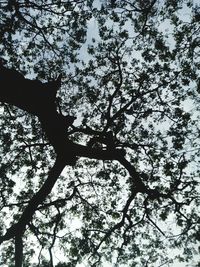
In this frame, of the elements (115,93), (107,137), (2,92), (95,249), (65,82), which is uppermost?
(65,82)

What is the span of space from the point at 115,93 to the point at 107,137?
103 inches

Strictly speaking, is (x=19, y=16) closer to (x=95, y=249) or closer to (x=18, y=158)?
(x=18, y=158)

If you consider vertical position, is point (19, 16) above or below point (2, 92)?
above

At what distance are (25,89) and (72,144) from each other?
2887mm

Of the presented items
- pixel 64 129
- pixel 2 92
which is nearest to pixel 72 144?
pixel 64 129

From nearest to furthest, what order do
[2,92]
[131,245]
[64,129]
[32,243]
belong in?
1. [2,92]
2. [64,129]
3. [131,245]
4. [32,243]

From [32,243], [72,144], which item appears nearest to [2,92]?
[72,144]

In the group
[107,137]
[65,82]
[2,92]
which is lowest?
[2,92]

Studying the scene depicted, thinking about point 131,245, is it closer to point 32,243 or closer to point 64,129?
point 32,243

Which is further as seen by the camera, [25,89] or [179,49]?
[179,49]

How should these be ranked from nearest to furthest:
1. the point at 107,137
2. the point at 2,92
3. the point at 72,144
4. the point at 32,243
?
the point at 2,92 < the point at 72,144 < the point at 107,137 < the point at 32,243

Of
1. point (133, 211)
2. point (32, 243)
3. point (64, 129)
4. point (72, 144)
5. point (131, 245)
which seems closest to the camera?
point (64, 129)

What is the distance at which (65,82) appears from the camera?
48.6 ft

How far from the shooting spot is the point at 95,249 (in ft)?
43.7
